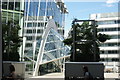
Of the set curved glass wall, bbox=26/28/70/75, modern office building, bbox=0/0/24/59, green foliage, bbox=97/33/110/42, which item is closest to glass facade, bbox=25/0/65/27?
modern office building, bbox=0/0/24/59

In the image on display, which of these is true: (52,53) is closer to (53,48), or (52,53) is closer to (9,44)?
(53,48)

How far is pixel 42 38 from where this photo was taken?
101ft

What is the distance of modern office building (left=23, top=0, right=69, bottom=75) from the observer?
26453 millimetres

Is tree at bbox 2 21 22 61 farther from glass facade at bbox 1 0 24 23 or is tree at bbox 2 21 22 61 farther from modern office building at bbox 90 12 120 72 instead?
modern office building at bbox 90 12 120 72

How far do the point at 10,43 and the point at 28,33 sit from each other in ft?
40.0

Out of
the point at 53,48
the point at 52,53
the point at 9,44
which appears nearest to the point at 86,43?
the point at 9,44

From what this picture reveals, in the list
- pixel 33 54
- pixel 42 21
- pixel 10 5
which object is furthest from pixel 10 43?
pixel 42 21

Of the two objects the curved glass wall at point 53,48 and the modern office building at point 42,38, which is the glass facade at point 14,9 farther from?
the curved glass wall at point 53,48

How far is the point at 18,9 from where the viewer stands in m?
24.9

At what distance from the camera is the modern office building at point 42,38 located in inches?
1041

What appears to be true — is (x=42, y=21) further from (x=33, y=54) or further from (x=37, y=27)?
(x=33, y=54)

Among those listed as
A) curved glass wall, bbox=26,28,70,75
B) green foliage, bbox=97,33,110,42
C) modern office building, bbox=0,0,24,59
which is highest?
modern office building, bbox=0,0,24,59

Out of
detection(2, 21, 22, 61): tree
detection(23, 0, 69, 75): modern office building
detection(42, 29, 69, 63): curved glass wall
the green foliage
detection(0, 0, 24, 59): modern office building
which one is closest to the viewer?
detection(2, 21, 22, 61): tree

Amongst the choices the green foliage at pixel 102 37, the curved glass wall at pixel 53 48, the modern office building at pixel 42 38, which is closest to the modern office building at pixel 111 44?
the curved glass wall at pixel 53 48
